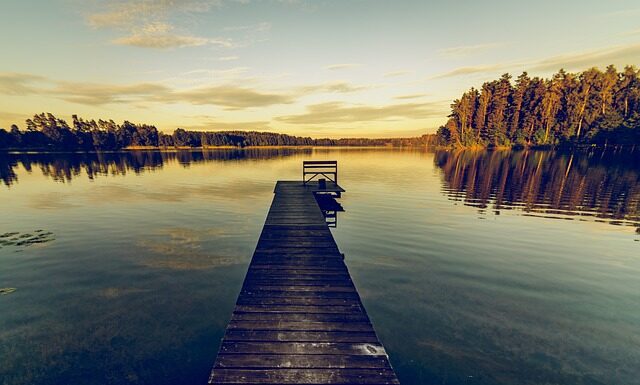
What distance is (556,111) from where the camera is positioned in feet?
305

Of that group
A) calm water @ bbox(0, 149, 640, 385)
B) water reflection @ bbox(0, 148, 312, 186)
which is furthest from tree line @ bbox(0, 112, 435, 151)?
calm water @ bbox(0, 149, 640, 385)

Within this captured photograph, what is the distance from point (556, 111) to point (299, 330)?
12472 centimetres

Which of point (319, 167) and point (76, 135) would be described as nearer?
point (319, 167)

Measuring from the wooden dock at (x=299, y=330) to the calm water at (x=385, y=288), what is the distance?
1.52 meters

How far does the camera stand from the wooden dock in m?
4.64

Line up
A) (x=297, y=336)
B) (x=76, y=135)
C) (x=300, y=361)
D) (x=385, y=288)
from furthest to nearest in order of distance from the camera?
(x=76, y=135) → (x=385, y=288) → (x=297, y=336) → (x=300, y=361)

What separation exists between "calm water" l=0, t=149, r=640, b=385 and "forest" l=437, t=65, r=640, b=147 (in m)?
89.3

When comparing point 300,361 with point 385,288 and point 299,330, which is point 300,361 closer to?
point 299,330

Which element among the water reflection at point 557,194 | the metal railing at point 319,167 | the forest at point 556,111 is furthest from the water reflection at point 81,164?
the forest at point 556,111

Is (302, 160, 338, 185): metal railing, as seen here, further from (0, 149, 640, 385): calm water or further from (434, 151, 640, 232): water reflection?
(434, 151, 640, 232): water reflection

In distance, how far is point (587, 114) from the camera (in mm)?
85250

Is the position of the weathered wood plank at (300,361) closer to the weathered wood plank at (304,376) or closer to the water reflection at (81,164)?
the weathered wood plank at (304,376)

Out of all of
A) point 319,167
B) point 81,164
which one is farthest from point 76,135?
point 319,167

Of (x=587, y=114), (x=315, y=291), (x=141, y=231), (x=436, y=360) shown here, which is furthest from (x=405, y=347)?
(x=587, y=114)
